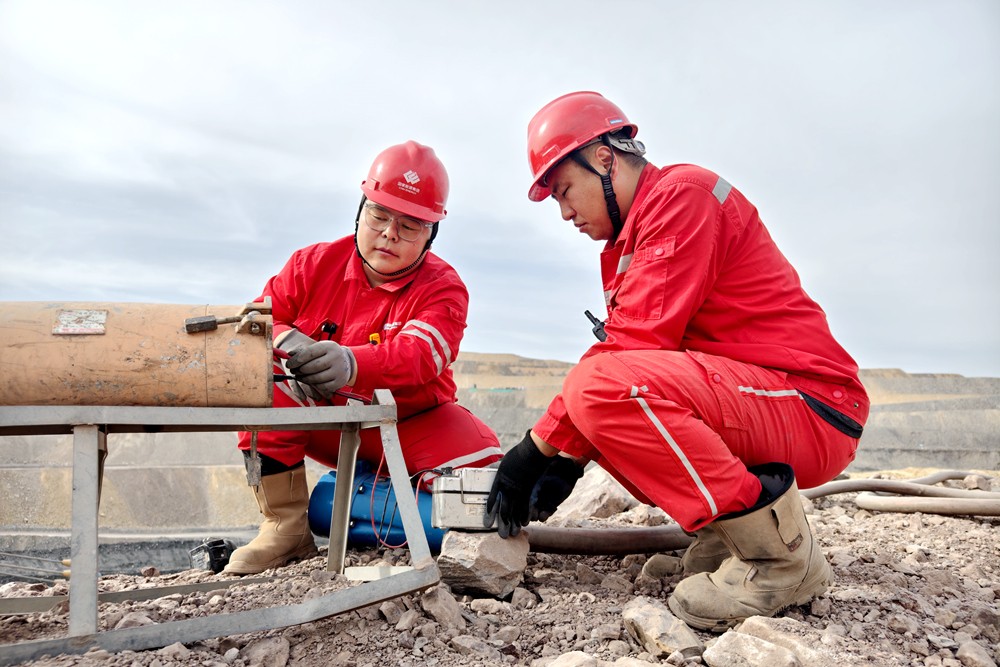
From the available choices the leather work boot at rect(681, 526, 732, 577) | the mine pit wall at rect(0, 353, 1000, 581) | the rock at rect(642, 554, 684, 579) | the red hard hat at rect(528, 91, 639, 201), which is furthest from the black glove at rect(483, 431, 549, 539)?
the mine pit wall at rect(0, 353, 1000, 581)

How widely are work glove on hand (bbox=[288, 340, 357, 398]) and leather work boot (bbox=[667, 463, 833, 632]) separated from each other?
1.32 m

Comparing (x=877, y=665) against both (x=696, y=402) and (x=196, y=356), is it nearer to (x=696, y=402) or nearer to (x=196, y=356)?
(x=696, y=402)

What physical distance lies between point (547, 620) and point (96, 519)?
4.28 ft

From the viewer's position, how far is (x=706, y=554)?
8.96 ft

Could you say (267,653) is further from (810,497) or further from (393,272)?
(810,497)

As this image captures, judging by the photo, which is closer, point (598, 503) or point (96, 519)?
point (96, 519)

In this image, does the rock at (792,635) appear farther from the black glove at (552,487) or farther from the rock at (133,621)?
the rock at (133,621)

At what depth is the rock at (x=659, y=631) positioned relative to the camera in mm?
2113

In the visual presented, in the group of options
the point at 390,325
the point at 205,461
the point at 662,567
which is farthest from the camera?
the point at 205,461

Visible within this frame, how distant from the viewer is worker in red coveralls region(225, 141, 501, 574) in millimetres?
3248

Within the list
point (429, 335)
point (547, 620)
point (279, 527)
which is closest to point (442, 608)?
point (547, 620)

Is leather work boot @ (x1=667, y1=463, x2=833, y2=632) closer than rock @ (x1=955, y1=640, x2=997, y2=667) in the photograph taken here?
No

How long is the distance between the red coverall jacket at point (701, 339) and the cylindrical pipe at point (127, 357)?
0.94m

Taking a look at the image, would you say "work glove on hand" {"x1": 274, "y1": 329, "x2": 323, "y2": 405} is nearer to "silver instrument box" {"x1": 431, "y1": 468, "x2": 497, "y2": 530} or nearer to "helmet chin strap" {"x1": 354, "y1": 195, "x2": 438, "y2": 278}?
"helmet chin strap" {"x1": 354, "y1": 195, "x2": 438, "y2": 278}
